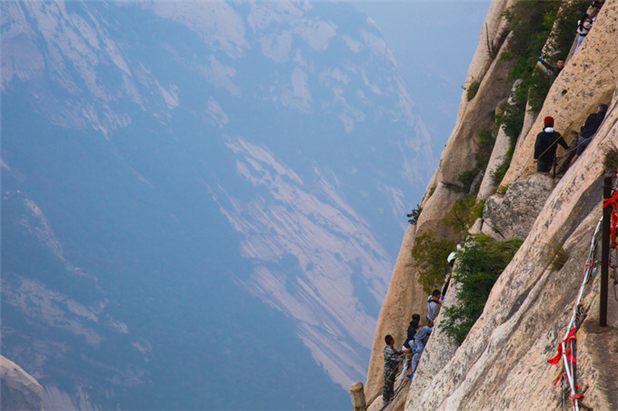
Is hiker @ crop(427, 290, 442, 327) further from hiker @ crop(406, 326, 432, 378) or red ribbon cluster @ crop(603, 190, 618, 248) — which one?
red ribbon cluster @ crop(603, 190, 618, 248)

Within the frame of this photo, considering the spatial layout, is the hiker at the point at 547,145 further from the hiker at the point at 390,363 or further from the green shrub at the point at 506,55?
the green shrub at the point at 506,55

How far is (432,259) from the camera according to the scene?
23094 millimetres

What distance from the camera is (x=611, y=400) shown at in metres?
5.77

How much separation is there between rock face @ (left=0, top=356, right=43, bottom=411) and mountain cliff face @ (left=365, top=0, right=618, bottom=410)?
86.1m

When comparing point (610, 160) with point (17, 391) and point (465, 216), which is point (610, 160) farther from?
point (17, 391)

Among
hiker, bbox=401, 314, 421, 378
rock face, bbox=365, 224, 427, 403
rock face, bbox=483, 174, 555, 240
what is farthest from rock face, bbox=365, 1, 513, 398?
rock face, bbox=483, 174, 555, 240

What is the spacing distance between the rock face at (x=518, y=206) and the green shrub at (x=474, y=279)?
2.14 ft

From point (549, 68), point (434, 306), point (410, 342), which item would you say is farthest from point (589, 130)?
point (410, 342)

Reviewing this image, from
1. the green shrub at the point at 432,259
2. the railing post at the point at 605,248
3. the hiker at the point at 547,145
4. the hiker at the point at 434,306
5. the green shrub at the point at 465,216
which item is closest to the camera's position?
the railing post at the point at 605,248

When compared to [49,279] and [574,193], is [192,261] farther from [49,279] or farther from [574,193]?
[574,193]

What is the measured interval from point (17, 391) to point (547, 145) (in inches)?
3725


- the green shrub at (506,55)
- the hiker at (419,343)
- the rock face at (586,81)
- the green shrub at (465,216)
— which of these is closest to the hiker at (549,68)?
the rock face at (586,81)

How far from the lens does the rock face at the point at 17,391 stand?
3273 inches

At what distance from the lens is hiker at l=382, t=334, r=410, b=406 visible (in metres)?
16.6
